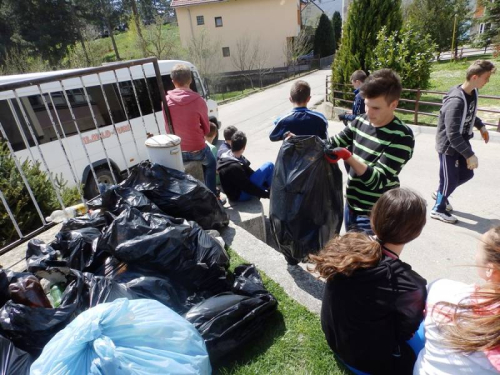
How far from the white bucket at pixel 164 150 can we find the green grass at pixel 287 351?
5.51 ft

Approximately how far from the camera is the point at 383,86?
82.2 inches

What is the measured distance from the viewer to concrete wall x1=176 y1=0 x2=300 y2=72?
28.8 m

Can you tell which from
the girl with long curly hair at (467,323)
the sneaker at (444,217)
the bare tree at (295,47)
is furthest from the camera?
the bare tree at (295,47)

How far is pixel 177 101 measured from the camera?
3865 millimetres

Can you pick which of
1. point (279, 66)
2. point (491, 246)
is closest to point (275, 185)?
point (491, 246)

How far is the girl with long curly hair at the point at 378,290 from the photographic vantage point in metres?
1.43

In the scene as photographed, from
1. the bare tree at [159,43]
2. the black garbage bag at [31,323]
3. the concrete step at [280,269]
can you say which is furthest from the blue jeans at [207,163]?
the bare tree at [159,43]

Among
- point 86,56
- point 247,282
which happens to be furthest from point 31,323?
point 86,56

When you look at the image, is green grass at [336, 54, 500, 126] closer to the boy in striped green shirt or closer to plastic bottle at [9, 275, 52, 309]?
the boy in striped green shirt

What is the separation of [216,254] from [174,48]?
25.1 metres

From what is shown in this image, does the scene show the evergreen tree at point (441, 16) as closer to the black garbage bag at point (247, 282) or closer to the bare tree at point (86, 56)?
the bare tree at point (86, 56)

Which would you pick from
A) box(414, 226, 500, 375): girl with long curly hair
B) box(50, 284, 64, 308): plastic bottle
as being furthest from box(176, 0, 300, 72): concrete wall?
box(414, 226, 500, 375): girl with long curly hair

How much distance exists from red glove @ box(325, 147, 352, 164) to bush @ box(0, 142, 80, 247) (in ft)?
9.49

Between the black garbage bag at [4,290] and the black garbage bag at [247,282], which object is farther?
the black garbage bag at [247,282]
